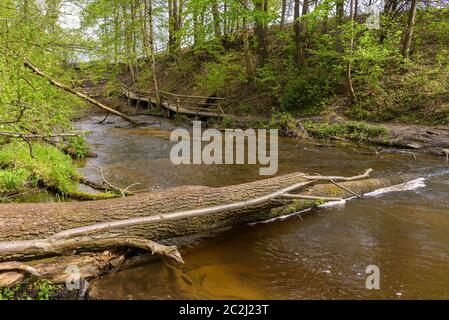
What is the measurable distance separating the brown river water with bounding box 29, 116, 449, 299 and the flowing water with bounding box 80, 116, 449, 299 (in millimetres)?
11

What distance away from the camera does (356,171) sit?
30.0 feet

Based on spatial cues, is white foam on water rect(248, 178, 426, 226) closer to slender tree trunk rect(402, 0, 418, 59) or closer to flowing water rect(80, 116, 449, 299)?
flowing water rect(80, 116, 449, 299)

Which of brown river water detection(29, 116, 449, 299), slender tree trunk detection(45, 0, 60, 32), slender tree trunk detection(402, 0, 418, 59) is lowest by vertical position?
brown river water detection(29, 116, 449, 299)

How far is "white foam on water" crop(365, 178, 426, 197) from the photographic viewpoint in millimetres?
7484

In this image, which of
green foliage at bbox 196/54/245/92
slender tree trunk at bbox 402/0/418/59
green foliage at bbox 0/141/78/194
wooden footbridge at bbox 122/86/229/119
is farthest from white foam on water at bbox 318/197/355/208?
green foliage at bbox 196/54/245/92

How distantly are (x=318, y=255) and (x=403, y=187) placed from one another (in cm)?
414

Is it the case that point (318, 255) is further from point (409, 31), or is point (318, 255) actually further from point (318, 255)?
point (409, 31)

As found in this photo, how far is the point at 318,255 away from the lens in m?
4.81

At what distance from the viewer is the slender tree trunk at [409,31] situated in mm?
15539

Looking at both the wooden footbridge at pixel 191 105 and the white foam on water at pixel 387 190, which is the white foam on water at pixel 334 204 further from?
the wooden footbridge at pixel 191 105

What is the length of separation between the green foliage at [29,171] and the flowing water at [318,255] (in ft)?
3.85

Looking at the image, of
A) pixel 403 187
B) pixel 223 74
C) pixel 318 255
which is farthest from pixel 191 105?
pixel 318 255
